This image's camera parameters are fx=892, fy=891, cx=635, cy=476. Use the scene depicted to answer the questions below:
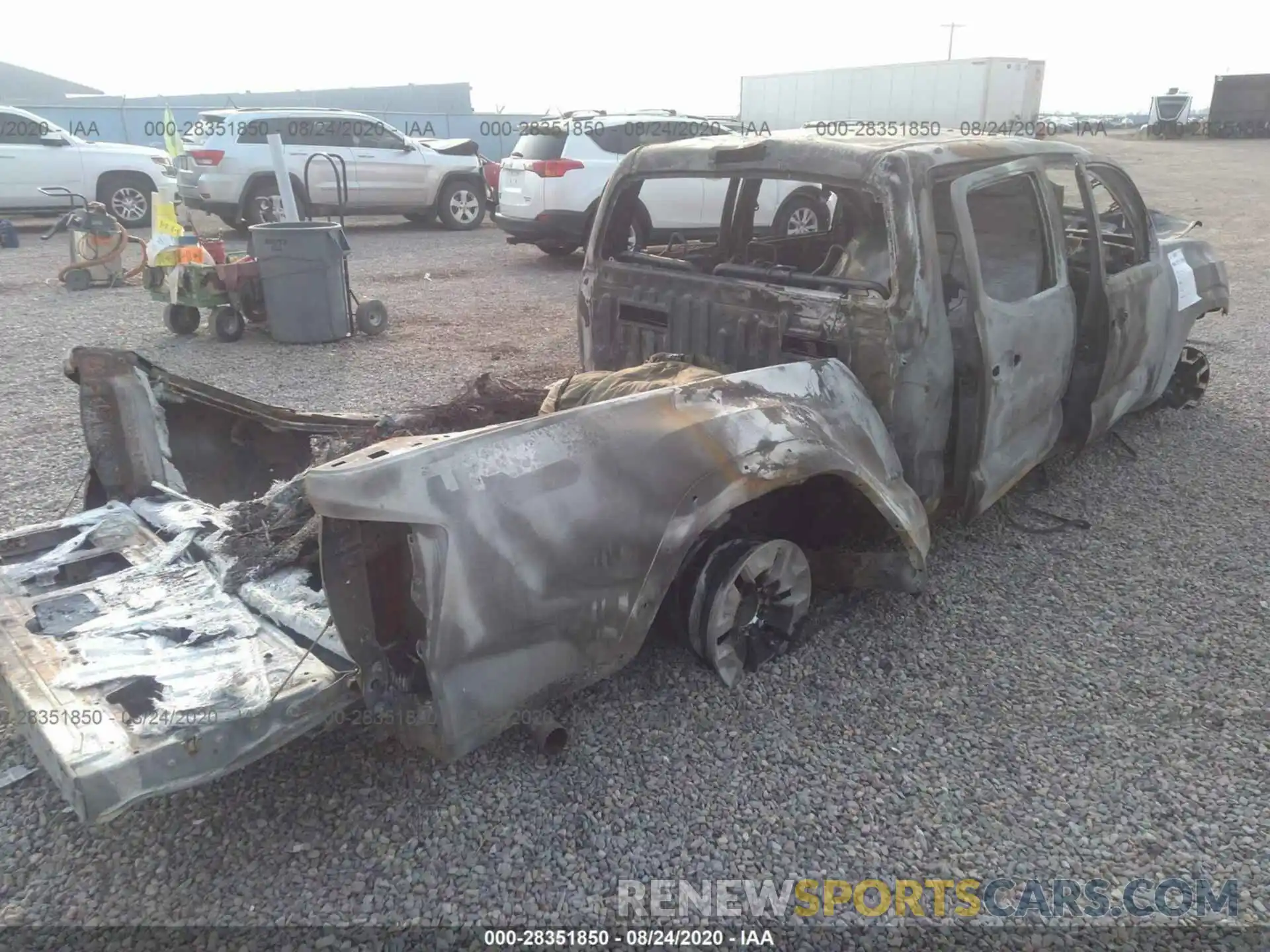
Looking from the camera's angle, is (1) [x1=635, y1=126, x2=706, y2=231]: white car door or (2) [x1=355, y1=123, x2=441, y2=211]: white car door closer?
(1) [x1=635, y1=126, x2=706, y2=231]: white car door

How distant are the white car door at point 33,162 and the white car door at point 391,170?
417 centimetres

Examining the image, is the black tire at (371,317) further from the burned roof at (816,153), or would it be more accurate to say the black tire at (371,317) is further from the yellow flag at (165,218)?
the burned roof at (816,153)

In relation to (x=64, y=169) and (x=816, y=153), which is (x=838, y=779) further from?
(x=64, y=169)

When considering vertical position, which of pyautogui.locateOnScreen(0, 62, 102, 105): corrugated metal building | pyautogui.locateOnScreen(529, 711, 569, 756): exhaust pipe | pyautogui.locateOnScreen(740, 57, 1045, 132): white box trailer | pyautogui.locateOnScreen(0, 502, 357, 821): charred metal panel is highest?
pyautogui.locateOnScreen(0, 62, 102, 105): corrugated metal building

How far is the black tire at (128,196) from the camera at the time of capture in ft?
44.9

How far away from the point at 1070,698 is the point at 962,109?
25.4m

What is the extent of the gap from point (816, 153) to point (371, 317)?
18.2ft

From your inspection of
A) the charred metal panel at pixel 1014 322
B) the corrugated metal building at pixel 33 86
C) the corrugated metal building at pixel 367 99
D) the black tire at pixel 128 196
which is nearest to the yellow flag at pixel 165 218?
the black tire at pixel 128 196

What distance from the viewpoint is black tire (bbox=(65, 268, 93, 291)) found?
989 cm

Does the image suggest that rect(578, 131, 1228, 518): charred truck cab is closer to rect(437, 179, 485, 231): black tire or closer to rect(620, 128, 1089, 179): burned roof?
rect(620, 128, 1089, 179): burned roof

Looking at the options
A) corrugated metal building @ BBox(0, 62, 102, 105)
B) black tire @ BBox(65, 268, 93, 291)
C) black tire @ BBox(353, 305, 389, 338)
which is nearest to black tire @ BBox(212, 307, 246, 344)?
black tire @ BBox(353, 305, 389, 338)

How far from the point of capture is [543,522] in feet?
7.38

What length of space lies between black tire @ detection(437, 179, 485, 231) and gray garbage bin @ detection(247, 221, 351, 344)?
7.02m

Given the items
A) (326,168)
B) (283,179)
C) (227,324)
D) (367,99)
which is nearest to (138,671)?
(227,324)
